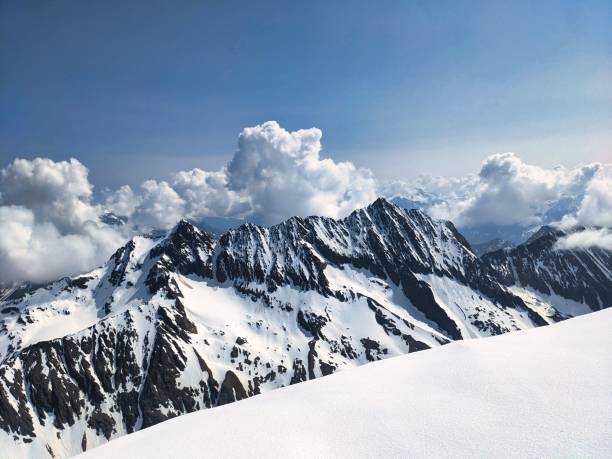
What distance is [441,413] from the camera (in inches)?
528

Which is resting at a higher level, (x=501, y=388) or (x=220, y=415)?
(x=220, y=415)

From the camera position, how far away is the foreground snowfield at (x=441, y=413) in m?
11.4

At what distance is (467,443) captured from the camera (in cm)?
1152

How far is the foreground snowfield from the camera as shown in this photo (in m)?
11.4

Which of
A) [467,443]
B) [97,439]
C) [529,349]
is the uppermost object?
[529,349]

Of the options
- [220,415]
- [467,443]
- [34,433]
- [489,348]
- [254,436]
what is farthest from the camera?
[34,433]

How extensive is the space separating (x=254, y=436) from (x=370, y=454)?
4584 mm

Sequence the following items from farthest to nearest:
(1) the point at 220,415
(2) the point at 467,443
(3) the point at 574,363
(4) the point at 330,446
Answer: (1) the point at 220,415 < (3) the point at 574,363 < (4) the point at 330,446 < (2) the point at 467,443

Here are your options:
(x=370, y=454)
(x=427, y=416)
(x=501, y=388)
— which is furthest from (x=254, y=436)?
(x=501, y=388)

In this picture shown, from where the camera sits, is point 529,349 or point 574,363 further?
point 529,349

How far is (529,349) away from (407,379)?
614 cm

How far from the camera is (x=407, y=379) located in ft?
56.0

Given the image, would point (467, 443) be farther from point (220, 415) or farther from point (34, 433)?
point (34, 433)

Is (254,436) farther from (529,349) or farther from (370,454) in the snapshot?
(529,349)
